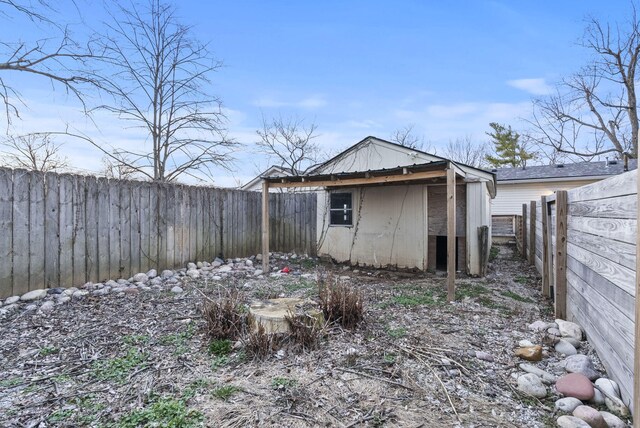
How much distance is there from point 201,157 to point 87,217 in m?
5.20

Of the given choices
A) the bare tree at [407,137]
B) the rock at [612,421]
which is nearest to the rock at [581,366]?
the rock at [612,421]

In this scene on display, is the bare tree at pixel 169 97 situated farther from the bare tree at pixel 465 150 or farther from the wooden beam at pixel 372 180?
the bare tree at pixel 465 150

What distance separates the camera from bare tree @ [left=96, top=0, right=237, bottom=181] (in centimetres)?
962

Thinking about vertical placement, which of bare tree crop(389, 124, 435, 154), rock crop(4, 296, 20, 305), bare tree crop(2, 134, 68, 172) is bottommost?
rock crop(4, 296, 20, 305)

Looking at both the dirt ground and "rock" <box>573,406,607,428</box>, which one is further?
the dirt ground

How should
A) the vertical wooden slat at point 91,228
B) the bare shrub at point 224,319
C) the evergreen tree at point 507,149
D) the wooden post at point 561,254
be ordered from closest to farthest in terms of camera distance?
1. the bare shrub at point 224,319
2. the wooden post at point 561,254
3. the vertical wooden slat at point 91,228
4. the evergreen tree at point 507,149

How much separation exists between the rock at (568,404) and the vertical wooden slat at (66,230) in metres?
6.35

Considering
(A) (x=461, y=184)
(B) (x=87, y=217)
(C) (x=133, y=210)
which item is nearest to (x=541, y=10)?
(A) (x=461, y=184)

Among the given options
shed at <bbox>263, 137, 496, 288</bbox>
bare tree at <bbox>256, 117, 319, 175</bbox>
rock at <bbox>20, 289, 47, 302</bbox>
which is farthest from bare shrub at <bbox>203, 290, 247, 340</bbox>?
bare tree at <bbox>256, 117, 319, 175</bbox>

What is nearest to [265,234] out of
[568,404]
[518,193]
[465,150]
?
[568,404]

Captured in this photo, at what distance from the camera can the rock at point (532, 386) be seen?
2376 mm

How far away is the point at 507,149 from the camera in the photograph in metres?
24.4

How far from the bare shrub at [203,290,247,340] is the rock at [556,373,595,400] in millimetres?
2724

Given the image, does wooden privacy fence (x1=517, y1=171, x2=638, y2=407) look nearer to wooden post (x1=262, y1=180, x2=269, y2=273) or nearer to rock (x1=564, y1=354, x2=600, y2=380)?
rock (x1=564, y1=354, x2=600, y2=380)
